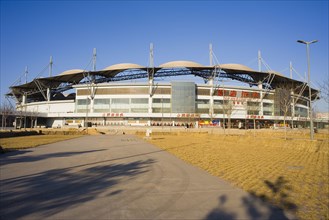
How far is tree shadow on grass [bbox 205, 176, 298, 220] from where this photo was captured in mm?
4629

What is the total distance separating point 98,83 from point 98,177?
83.7 meters

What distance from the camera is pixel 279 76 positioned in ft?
284

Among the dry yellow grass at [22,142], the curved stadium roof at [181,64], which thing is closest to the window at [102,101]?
the curved stadium roof at [181,64]

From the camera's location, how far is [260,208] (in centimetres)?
508

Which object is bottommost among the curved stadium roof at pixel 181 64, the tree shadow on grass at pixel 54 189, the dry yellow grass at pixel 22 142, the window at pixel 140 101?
the dry yellow grass at pixel 22 142

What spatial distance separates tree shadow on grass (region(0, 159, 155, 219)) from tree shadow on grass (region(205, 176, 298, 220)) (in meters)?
2.79

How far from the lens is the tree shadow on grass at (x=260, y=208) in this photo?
15.2 ft

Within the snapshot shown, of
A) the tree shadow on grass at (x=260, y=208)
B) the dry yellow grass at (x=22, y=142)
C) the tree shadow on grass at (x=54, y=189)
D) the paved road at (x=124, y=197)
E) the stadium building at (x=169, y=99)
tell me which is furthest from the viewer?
the stadium building at (x=169, y=99)

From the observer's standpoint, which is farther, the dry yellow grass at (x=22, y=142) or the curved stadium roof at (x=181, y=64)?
the curved stadium roof at (x=181, y=64)

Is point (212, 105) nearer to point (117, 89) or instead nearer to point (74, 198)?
point (117, 89)

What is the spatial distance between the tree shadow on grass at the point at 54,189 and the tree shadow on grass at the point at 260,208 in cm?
279

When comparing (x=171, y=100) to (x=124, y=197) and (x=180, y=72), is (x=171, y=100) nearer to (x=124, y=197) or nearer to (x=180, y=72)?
(x=180, y=72)

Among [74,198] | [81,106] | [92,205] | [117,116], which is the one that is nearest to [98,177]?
[74,198]

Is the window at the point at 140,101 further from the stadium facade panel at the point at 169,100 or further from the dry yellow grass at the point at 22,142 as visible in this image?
the dry yellow grass at the point at 22,142
